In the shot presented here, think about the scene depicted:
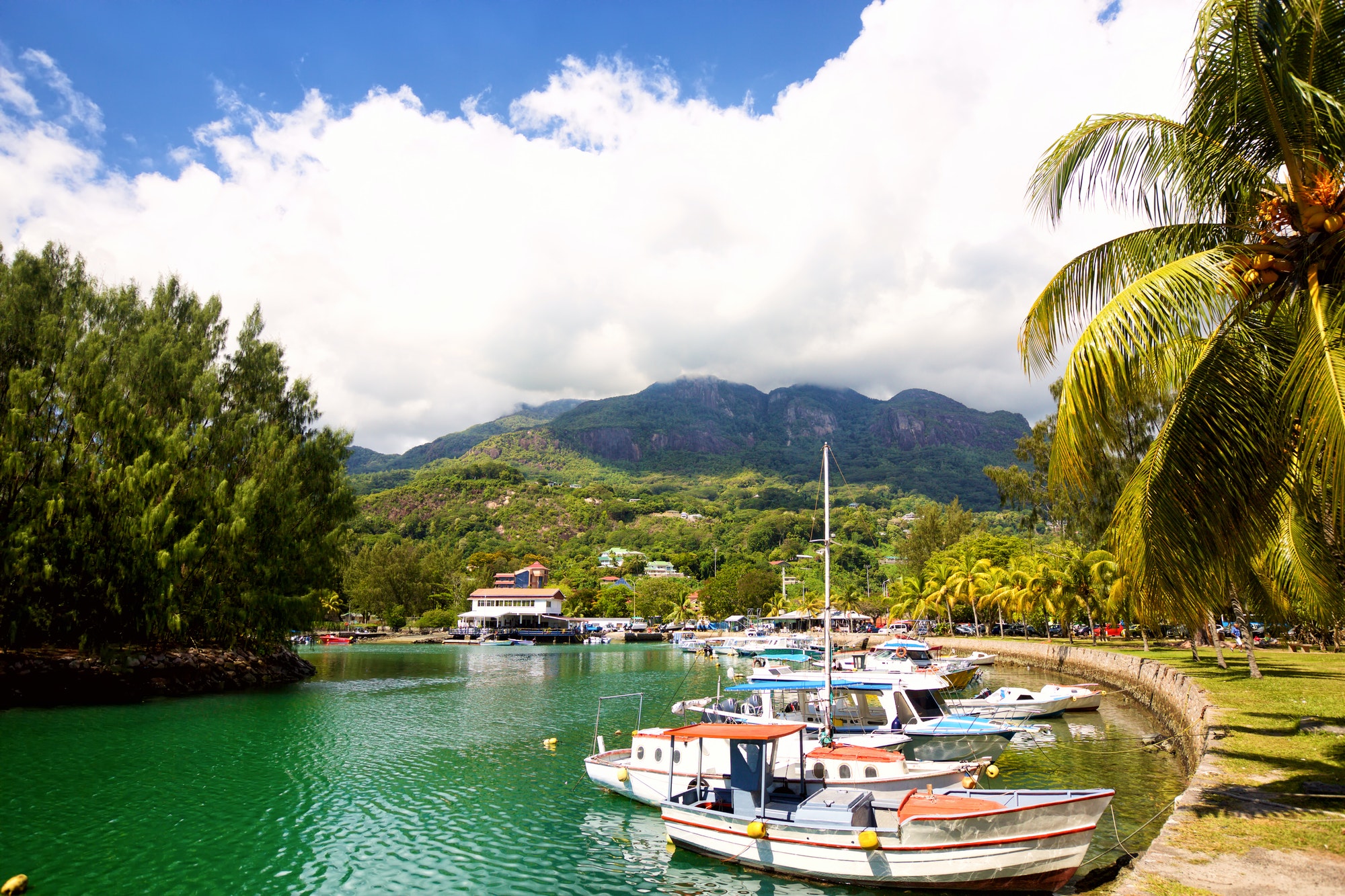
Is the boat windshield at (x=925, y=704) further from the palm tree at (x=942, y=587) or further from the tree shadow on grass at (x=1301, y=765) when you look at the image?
the palm tree at (x=942, y=587)

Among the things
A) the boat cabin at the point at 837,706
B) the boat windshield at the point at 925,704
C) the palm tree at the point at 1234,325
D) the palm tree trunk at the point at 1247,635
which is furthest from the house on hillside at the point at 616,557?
the palm tree at the point at 1234,325

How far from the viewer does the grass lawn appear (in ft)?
32.0

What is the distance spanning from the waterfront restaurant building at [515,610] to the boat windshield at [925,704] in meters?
93.4

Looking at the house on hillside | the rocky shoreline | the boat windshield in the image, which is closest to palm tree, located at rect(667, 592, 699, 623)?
the house on hillside

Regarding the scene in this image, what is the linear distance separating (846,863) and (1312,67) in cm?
1332

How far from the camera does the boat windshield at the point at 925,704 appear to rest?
24.3 meters

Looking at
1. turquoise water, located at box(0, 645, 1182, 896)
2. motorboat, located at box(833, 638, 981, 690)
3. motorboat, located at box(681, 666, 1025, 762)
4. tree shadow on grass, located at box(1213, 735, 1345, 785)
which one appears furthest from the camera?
motorboat, located at box(833, 638, 981, 690)

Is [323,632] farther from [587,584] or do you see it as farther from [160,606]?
[160,606]

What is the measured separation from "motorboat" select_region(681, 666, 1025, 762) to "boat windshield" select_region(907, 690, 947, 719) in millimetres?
24

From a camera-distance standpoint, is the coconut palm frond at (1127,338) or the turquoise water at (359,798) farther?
the turquoise water at (359,798)

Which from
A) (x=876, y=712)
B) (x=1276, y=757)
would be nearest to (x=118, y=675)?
(x=876, y=712)

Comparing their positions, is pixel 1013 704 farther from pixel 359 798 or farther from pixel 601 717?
pixel 359 798

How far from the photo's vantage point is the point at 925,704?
24.7m

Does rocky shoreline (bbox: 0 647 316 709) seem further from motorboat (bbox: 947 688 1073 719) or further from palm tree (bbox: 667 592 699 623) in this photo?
palm tree (bbox: 667 592 699 623)
